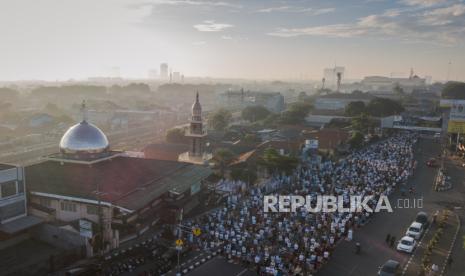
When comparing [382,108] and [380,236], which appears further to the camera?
[382,108]

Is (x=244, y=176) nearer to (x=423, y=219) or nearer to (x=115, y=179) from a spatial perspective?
(x=115, y=179)

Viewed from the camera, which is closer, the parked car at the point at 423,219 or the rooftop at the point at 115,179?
the rooftop at the point at 115,179

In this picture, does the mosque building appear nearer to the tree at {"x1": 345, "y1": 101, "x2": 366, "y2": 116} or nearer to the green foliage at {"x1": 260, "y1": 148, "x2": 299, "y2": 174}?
the green foliage at {"x1": 260, "y1": 148, "x2": 299, "y2": 174}

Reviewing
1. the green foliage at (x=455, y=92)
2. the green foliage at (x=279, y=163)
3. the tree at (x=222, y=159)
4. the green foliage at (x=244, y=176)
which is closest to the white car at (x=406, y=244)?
the green foliage at (x=279, y=163)

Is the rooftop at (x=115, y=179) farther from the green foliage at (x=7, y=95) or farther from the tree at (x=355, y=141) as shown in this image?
the green foliage at (x=7, y=95)

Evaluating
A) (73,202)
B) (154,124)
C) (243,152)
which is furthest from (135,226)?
(154,124)

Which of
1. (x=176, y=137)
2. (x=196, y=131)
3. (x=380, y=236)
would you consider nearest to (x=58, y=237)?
(x=380, y=236)

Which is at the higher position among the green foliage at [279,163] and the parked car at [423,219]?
the green foliage at [279,163]
